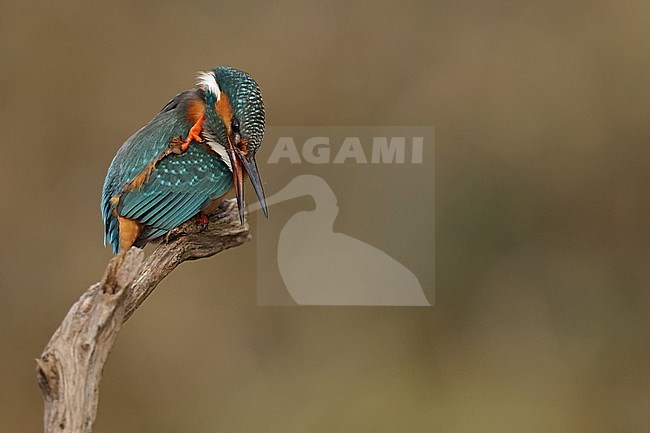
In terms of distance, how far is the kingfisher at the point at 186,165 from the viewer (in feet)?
5.38

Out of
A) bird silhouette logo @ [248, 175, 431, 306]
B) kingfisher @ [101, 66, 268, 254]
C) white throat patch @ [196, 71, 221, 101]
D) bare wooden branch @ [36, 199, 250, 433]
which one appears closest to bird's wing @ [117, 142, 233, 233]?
kingfisher @ [101, 66, 268, 254]

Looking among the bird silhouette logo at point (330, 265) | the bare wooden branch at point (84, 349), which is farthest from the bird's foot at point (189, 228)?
the bird silhouette logo at point (330, 265)

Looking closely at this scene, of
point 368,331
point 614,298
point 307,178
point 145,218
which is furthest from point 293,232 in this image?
point 145,218

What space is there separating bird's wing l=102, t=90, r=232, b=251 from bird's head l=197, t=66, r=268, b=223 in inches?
1.7

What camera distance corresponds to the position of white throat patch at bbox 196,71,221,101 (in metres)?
1.78

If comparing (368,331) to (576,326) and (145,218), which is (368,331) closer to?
(576,326)

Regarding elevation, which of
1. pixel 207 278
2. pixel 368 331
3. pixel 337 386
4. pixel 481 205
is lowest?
pixel 337 386

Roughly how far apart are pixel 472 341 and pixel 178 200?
1932 millimetres

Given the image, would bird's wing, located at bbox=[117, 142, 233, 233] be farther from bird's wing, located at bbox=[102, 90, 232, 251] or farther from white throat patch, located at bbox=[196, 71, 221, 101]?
white throat patch, located at bbox=[196, 71, 221, 101]

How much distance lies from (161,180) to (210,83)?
0.85 feet

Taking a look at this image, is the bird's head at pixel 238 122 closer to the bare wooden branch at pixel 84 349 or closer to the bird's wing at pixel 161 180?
the bird's wing at pixel 161 180

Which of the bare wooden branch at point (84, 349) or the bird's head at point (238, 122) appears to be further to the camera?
the bird's head at point (238, 122)

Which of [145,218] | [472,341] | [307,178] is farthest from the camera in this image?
[472,341]

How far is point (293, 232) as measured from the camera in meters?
3.14
